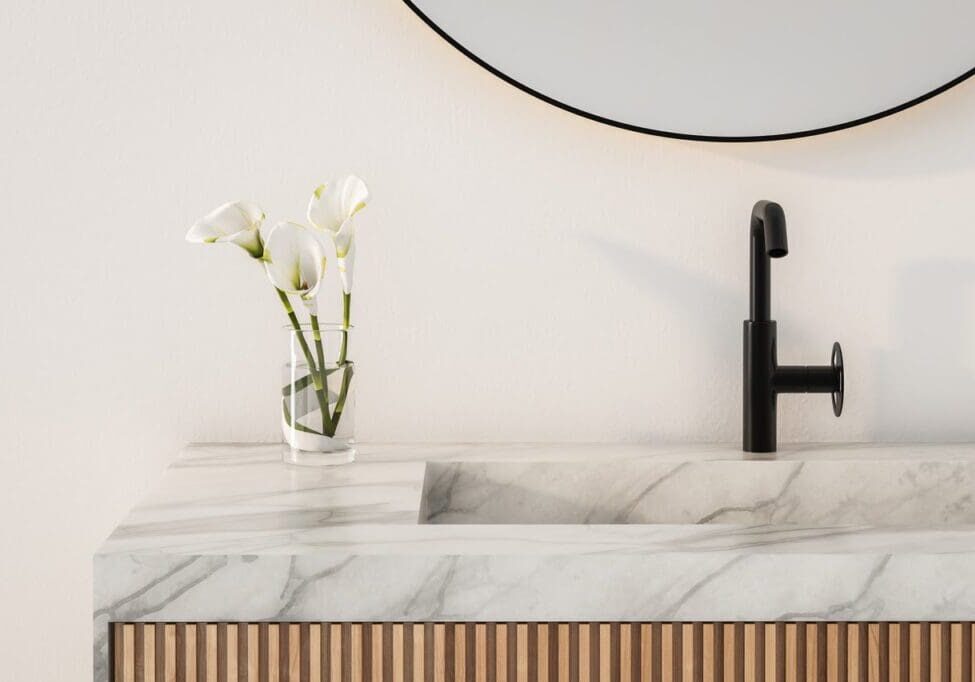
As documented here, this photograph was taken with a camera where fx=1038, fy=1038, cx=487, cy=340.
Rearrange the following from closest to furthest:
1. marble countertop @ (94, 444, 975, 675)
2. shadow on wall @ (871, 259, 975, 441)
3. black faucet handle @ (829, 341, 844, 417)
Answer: marble countertop @ (94, 444, 975, 675)
black faucet handle @ (829, 341, 844, 417)
shadow on wall @ (871, 259, 975, 441)

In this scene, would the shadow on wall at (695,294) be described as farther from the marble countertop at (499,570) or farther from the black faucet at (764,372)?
the marble countertop at (499,570)

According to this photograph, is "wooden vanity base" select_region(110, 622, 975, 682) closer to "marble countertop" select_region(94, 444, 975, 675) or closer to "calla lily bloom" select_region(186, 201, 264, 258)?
"marble countertop" select_region(94, 444, 975, 675)

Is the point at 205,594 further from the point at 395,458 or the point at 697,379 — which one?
the point at 697,379

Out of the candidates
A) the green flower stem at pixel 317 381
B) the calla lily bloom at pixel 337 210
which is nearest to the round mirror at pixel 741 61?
the calla lily bloom at pixel 337 210

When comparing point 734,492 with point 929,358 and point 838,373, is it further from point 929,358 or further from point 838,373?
point 929,358

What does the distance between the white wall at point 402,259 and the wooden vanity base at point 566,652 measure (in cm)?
47

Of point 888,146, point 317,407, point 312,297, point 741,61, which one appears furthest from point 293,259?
point 888,146

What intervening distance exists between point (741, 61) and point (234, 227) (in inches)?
23.4

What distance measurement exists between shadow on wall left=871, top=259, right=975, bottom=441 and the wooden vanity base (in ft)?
1.69

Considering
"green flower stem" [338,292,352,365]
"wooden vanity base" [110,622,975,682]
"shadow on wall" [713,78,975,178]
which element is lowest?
"wooden vanity base" [110,622,975,682]

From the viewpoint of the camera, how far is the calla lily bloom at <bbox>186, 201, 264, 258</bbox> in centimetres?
99

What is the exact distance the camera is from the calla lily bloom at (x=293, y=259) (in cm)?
103

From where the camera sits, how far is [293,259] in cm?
103

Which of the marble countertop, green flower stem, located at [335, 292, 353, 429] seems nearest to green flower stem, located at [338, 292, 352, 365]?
green flower stem, located at [335, 292, 353, 429]
